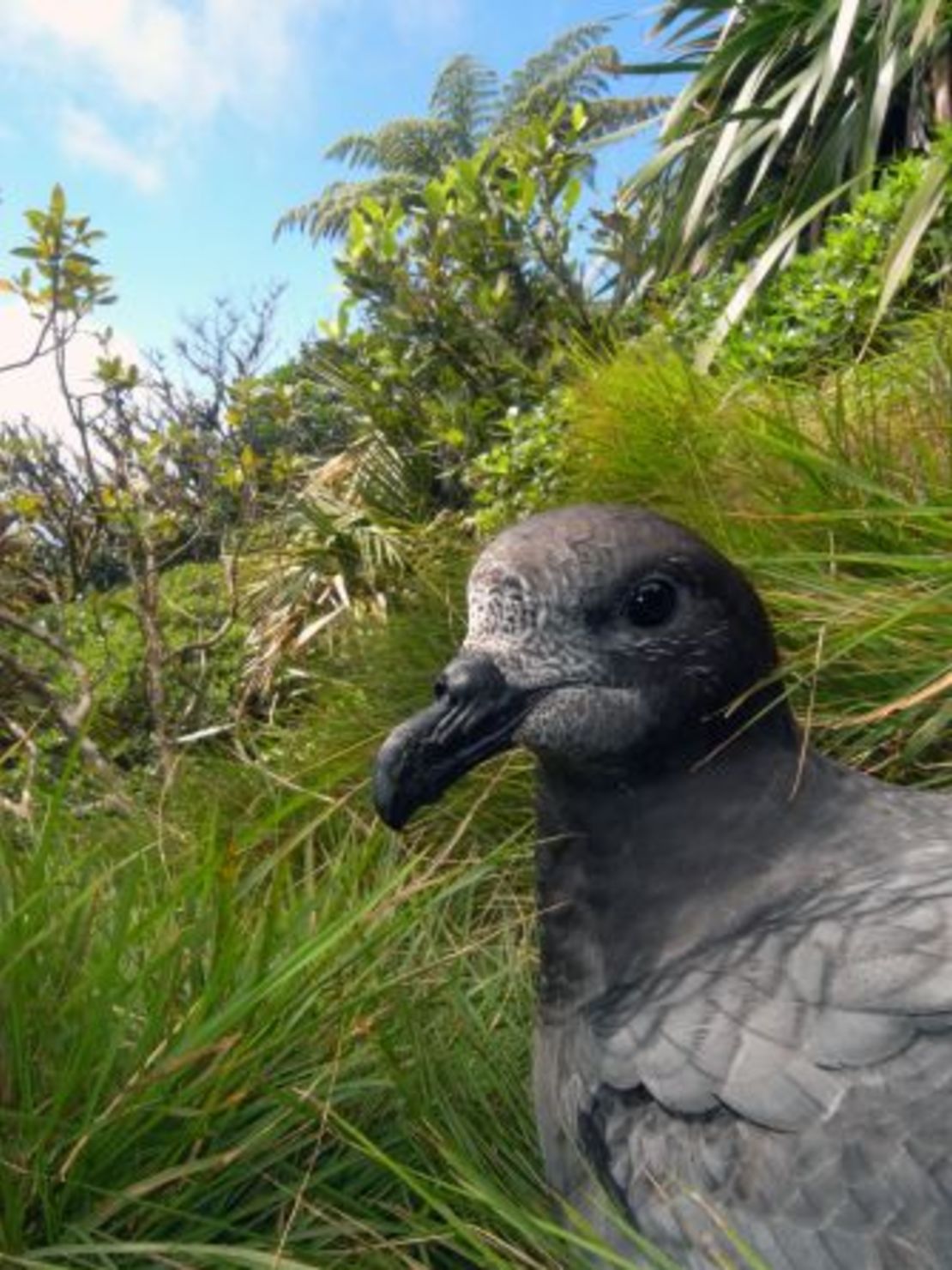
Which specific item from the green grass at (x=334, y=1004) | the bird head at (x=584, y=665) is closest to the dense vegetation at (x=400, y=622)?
the green grass at (x=334, y=1004)

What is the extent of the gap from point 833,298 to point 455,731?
13.3ft

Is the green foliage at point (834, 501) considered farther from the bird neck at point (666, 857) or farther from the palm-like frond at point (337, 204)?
the palm-like frond at point (337, 204)

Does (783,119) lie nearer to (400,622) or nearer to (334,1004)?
(400,622)

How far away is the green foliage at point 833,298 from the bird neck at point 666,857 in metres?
3.13

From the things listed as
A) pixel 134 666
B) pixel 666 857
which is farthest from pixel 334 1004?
pixel 134 666

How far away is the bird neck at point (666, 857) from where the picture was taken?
1540 mm

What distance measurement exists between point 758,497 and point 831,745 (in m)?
0.72

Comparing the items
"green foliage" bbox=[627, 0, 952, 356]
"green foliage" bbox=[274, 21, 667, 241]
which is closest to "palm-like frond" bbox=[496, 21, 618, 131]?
"green foliage" bbox=[274, 21, 667, 241]

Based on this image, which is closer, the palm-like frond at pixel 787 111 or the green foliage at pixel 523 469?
the green foliage at pixel 523 469

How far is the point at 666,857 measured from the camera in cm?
159

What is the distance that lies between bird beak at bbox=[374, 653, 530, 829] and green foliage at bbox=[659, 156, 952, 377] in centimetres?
326

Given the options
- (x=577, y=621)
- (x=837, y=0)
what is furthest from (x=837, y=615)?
(x=837, y=0)

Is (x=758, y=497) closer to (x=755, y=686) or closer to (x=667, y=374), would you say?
(x=667, y=374)

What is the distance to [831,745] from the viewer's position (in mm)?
2678
